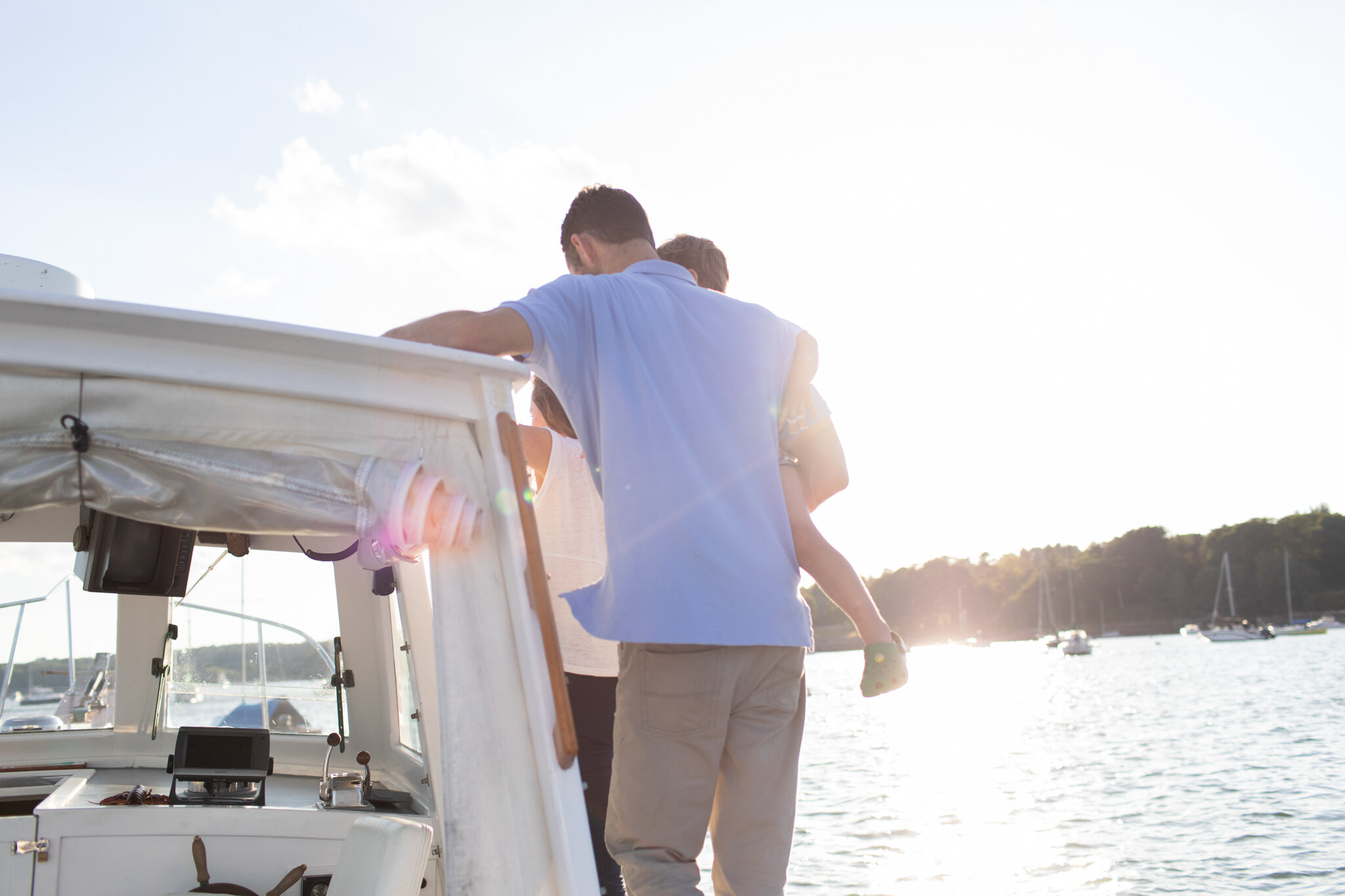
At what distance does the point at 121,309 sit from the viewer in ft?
5.12

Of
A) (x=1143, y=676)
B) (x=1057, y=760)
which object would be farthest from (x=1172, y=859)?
(x=1143, y=676)

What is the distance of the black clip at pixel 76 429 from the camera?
1582 millimetres

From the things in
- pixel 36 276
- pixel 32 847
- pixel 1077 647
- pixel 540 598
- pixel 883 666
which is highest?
pixel 36 276

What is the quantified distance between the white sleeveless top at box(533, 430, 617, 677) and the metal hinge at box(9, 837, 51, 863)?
7.07 ft

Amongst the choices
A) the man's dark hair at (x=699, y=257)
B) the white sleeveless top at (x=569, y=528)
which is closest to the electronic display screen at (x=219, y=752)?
the white sleeveless top at (x=569, y=528)

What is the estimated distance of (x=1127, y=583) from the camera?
9219cm

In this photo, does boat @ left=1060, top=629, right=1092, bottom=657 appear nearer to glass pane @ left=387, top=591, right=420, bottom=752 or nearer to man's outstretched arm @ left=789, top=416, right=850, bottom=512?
glass pane @ left=387, top=591, right=420, bottom=752

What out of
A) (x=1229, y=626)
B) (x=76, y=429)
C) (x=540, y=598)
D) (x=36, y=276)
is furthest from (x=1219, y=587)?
(x=76, y=429)

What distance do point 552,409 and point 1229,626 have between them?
8696cm

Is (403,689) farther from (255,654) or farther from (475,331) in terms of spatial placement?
(475,331)

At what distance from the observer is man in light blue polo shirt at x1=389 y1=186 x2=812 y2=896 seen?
170 centimetres

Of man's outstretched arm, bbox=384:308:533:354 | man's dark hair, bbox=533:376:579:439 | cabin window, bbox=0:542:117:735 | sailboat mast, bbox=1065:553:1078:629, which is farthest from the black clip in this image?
sailboat mast, bbox=1065:553:1078:629

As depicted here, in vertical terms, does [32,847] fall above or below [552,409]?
below

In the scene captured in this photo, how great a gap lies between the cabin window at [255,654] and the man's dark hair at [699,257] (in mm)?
2871
